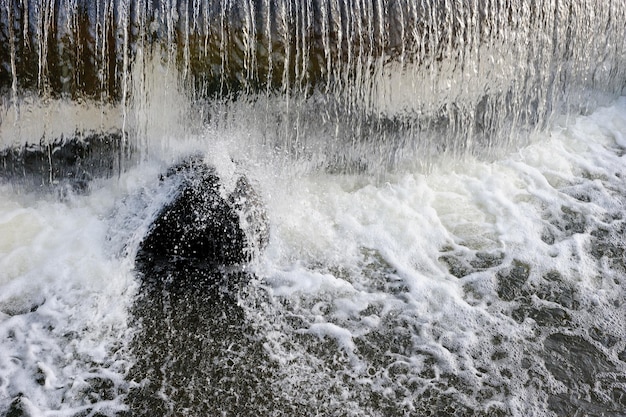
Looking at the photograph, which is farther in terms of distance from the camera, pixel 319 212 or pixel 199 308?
pixel 319 212

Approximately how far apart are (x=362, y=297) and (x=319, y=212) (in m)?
1.04

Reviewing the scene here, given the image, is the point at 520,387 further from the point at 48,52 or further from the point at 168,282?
the point at 48,52

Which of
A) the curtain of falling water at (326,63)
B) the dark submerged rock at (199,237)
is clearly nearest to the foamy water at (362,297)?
the dark submerged rock at (199,237)

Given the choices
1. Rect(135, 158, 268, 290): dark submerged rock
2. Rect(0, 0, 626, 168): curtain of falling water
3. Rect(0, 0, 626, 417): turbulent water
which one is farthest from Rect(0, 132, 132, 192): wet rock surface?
Rect(135, 158, 268, 290): dark submerged rock

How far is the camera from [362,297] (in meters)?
4.54

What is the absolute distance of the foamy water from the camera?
3799 mm

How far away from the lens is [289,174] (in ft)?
18.3

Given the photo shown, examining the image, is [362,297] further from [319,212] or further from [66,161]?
[66,161]

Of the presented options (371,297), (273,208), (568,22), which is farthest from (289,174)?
(568,22)

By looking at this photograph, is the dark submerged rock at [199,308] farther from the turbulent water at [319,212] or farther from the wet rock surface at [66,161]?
the wet rock surface at [66,161]

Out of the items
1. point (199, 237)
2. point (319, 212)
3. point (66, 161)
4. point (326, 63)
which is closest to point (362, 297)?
point (319, 212)

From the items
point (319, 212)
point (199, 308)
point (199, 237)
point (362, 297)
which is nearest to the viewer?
point (199, 308)

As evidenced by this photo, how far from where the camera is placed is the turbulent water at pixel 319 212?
3.88m

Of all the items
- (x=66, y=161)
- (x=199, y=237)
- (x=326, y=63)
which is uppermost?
(x=326, y=63)
